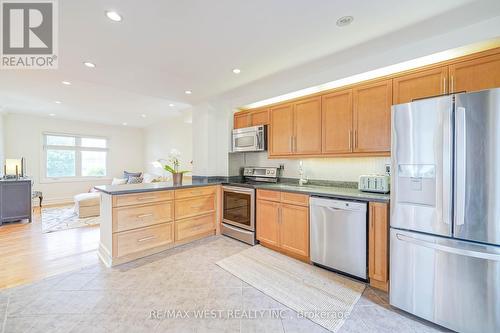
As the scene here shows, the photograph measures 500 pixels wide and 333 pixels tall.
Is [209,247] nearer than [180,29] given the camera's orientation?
No

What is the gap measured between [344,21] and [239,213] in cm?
281

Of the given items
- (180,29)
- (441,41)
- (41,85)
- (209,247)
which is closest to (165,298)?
(209,247)

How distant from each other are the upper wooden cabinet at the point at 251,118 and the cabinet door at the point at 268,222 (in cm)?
141

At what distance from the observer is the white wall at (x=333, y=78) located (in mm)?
1838

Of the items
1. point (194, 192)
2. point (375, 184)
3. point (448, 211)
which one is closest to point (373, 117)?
point (375, 184)

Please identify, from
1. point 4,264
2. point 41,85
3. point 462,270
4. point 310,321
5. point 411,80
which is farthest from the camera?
point 41,85

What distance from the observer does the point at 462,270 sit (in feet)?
5.02

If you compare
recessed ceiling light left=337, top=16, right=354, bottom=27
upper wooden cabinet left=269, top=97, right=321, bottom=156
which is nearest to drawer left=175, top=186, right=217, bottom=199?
upper wooden cabinet left=269, top=97, right=321, bottom=156

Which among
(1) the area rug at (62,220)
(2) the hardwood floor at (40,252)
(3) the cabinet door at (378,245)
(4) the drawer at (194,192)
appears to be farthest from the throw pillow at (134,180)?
(3) the cabinet door at (378,245)

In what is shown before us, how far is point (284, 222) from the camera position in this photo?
289cm

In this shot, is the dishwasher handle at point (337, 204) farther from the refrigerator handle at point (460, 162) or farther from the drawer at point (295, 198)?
the refrigerator handle at point (460, 162)

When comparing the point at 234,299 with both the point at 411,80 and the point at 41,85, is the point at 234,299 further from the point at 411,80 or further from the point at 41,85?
the point at 41,85

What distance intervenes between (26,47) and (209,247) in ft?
10.6

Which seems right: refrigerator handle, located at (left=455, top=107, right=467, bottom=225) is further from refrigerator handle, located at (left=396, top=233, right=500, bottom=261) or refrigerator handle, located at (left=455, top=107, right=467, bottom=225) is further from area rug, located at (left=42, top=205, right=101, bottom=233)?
area rug, located at (left=42, top=205, right=101, bottom=233)
